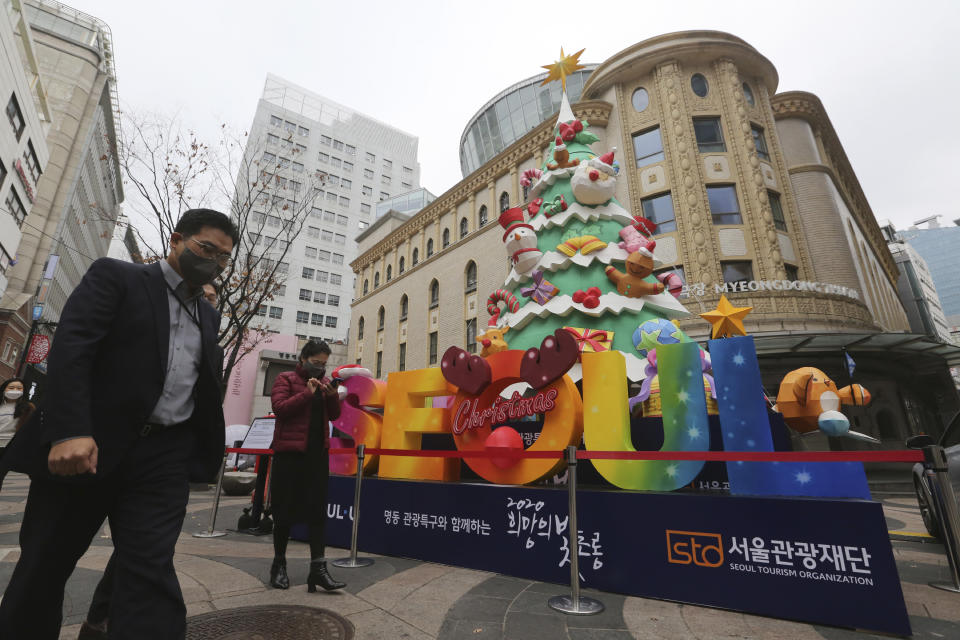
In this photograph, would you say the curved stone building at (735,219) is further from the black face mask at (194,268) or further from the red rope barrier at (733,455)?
the black face mask at (194,268)

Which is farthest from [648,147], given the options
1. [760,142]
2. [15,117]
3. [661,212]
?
[15,117]

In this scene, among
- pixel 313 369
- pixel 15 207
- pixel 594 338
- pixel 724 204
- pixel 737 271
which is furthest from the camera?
pixel 15 207

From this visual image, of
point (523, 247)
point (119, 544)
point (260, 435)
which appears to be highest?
point (523, 247)

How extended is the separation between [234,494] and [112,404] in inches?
474

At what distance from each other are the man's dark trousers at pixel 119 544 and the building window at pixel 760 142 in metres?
21.5

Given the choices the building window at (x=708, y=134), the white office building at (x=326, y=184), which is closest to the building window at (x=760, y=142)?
the building window at (x=708, y=134)

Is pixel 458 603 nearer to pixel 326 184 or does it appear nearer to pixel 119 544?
pixel 119 544

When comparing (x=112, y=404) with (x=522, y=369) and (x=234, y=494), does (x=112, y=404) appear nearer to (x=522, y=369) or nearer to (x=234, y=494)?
(x=522, y=369)

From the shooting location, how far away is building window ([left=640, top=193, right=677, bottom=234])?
659 inches

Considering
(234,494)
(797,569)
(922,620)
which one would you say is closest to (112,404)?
(797,569)

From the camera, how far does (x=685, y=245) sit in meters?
16.1

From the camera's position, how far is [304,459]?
388cm

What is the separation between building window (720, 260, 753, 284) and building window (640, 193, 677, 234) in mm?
2246

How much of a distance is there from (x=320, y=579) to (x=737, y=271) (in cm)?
1658
